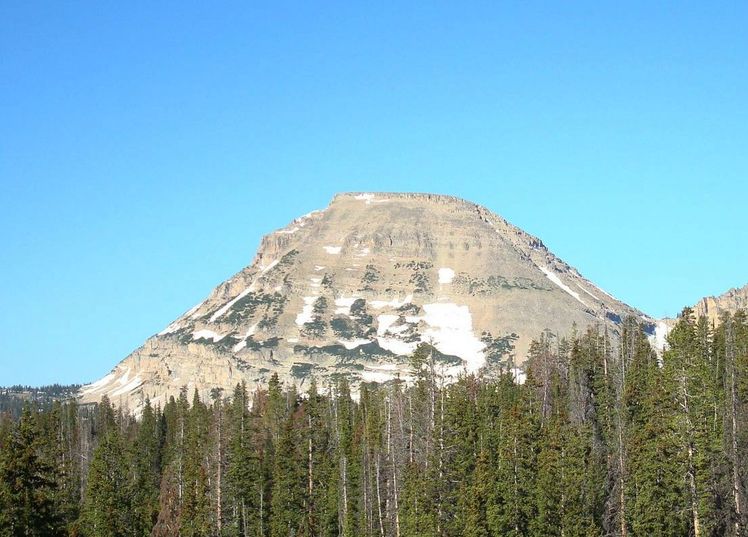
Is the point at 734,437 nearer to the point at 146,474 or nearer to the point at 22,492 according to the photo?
the point at 22,492

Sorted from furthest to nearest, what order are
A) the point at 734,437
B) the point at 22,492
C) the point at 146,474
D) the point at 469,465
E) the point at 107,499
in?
the point at 146,474
the point at 469,465
the point at 107,499
the point at 734,437
the point at 22,492

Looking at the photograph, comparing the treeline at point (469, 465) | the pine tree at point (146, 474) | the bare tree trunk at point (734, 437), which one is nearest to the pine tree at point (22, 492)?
the treeline at point (469, 465)

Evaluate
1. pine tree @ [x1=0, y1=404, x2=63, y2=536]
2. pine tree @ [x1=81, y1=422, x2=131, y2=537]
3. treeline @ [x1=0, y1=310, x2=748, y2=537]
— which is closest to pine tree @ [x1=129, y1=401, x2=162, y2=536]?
treeline @ [x1=0, y1=310, x2=748, y2=537]

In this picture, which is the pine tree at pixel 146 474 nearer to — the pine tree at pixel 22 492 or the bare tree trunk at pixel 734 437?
the pine tree at pixel 22 492

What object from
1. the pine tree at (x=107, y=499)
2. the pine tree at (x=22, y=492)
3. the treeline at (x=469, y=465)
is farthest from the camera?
the pine tree at (x=107, y=499)

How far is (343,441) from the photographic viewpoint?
353 feet

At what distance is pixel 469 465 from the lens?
8650cm

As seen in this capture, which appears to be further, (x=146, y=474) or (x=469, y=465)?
(x=146, y=474)

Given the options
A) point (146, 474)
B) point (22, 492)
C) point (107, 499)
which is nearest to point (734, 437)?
point (107, 499)

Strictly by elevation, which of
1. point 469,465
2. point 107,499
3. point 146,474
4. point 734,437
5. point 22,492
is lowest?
point 107,499

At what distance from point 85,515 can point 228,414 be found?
41.5 metres

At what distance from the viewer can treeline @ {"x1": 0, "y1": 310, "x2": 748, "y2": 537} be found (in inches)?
2712

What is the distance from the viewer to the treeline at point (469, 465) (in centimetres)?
6888

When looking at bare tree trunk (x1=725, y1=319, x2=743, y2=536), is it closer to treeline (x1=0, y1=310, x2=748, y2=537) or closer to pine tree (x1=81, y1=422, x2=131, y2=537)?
treeline (x1=0, y1=310, x2=748, y2=537)
